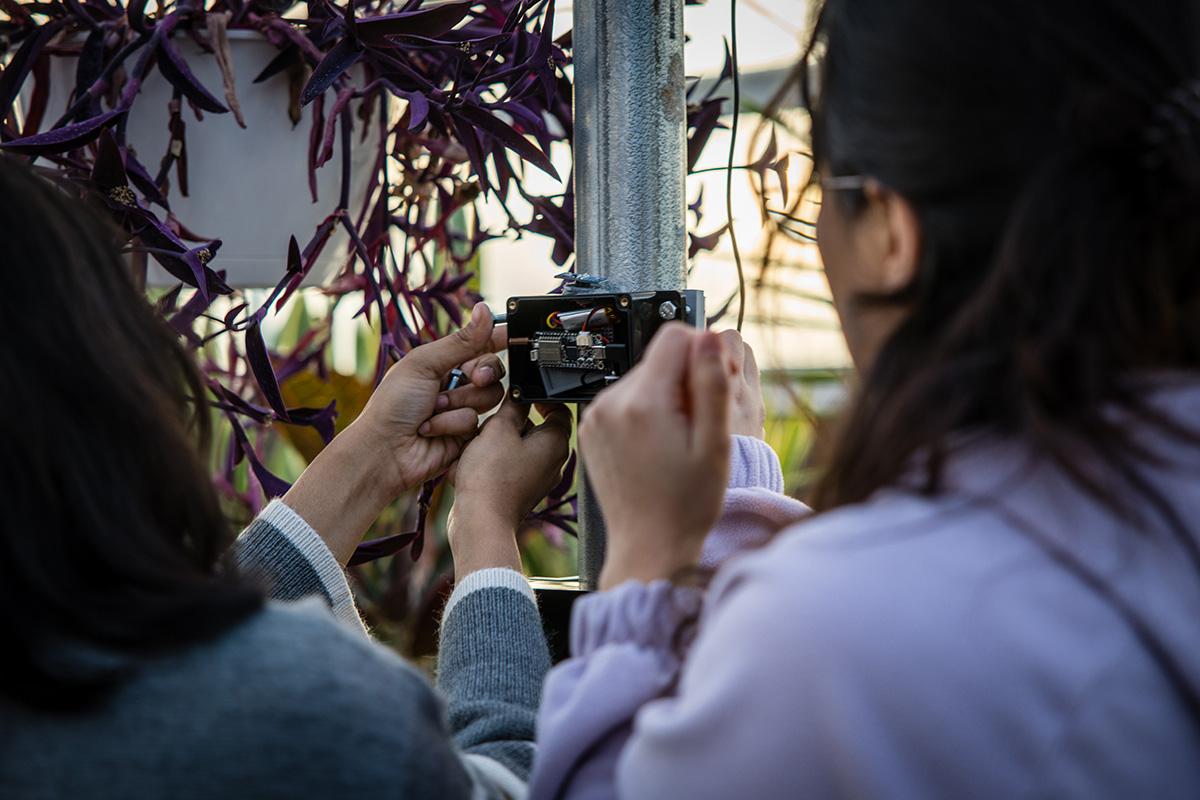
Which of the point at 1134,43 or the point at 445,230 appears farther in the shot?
the point at 445,230

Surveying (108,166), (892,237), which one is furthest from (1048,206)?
(108,166)

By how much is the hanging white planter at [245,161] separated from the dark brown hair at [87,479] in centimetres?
23

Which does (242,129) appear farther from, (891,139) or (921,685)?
(921,685)

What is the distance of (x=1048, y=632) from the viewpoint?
17.0 inches

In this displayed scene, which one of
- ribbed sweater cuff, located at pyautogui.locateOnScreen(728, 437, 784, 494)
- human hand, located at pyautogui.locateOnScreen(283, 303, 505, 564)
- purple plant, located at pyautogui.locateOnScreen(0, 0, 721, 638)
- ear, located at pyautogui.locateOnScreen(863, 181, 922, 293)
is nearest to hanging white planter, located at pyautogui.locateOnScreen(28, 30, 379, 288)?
purple plant, located at pyautogui.locateOnScreen(0, 0, 721, 638)

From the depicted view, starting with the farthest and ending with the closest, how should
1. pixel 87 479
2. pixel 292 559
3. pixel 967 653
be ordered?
pixel 292 559 → pixel 87 479 → pixel 967 653

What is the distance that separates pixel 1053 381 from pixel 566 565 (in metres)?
2.04

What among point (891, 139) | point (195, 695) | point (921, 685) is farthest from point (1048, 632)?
point (195, 695)

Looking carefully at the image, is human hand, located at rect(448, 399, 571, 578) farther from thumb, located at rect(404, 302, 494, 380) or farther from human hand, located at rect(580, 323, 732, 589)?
human hand, located at rect(580, 323, 732, 589)

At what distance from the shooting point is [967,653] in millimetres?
428

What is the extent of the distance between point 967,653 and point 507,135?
52cm

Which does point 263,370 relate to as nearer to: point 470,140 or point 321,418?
point 321,418

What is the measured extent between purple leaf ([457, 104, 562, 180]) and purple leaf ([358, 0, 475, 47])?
0.19 feet

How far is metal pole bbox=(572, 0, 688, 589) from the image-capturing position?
79cm
